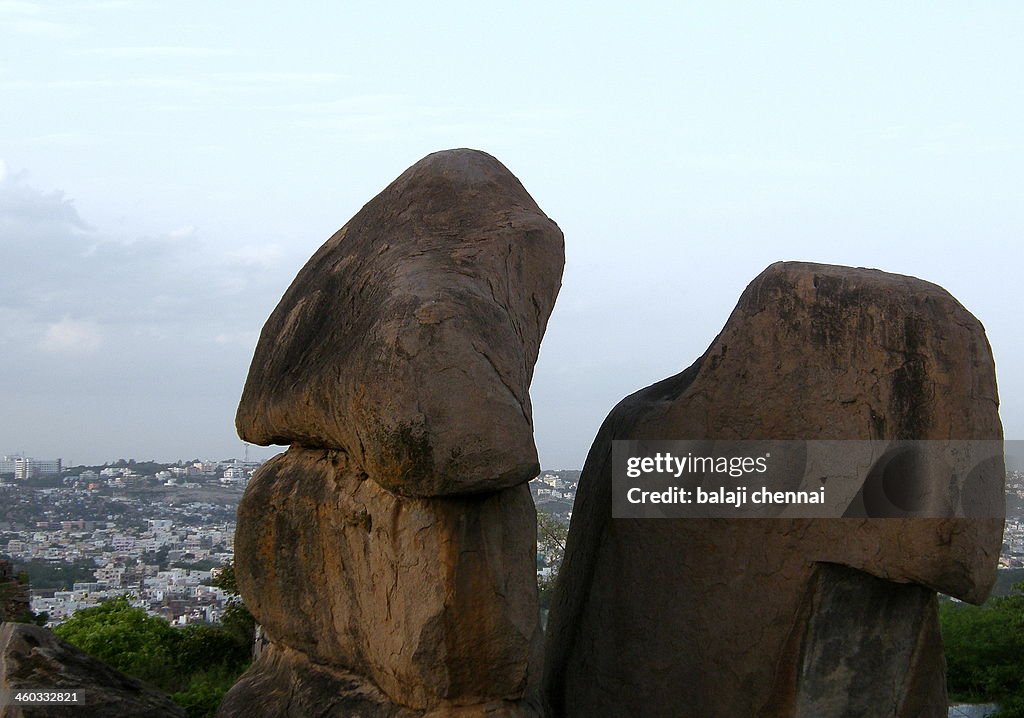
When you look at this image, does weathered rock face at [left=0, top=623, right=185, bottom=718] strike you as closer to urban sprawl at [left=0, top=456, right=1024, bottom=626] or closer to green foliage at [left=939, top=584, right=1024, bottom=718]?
urban sprawl at [left=0, top=456, right=1024, bottom=626]

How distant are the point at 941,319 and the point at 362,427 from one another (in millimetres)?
2504

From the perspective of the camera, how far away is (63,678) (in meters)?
5.91

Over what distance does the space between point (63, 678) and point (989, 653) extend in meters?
11.6

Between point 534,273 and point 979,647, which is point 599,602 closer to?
point 534,273

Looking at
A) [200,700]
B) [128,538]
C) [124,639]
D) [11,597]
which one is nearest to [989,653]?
[200,700]

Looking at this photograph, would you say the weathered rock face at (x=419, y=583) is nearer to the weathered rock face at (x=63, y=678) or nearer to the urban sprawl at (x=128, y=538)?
the weathered rock face at (x=63, y=678)

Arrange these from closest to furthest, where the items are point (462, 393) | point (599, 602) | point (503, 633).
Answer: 1. point (462, 393)
2. point (503, 633)
3. point (599, 602)

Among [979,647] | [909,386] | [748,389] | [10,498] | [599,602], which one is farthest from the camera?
[10,498]

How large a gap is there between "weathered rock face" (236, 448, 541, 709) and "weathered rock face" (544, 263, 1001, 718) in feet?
3.50

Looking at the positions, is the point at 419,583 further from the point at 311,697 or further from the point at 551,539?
the point at 551,539

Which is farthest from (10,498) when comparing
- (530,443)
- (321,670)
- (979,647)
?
(530,443)

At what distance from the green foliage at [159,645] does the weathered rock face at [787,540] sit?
6268mm

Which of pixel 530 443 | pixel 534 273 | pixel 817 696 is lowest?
pixel 817 696

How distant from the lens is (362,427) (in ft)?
14.2
